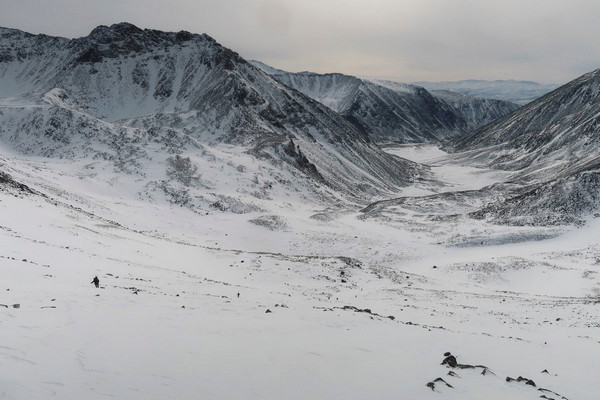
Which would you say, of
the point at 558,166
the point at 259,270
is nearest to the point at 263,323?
the point at 259,270

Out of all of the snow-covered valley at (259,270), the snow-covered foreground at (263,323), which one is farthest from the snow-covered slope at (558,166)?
the snow-covered foreground at (263,323)

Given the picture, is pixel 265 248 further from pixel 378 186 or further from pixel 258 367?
pixel 378 186

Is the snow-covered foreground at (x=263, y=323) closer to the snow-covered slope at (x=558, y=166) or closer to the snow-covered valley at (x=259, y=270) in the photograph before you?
the snow-covered valley at (x=259, y=270)

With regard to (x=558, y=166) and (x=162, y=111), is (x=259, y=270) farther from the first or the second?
(x=558, y=166)

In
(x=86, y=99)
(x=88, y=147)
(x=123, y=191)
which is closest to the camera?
(x=123, y=191)

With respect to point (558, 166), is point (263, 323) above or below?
below

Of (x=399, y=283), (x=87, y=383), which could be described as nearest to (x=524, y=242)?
(x=399, y=283)
